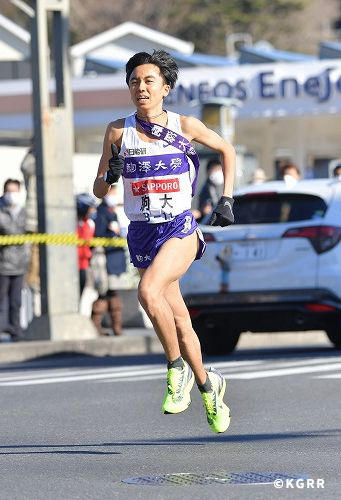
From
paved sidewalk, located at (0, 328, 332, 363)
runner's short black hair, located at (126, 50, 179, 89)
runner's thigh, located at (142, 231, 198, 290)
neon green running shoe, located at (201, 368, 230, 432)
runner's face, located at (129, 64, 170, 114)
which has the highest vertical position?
runner's short black hair, located at (126, 50, 179, 89)

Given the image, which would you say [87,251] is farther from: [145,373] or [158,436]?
[158,436]

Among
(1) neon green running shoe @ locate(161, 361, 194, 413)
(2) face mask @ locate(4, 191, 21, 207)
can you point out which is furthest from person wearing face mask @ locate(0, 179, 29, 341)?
(1) neon green running shoe @ locate(161, 361, 194, 413)

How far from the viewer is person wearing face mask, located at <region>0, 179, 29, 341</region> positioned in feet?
57.4

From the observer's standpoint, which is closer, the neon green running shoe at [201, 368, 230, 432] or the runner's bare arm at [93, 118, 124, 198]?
the neon green running shoe at [201, 368, 230, 432]

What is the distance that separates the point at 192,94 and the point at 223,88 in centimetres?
70

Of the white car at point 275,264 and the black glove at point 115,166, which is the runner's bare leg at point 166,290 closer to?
the black glove at point 115,166

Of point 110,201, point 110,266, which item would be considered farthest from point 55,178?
point 110,266

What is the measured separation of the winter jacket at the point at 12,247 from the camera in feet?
57.4

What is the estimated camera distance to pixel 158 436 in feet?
27.8

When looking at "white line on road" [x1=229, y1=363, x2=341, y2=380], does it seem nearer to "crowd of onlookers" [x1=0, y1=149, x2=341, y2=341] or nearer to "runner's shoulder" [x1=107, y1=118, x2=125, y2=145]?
"crowd of onlookers" [x1=0, y1=149, x2=341, y2=341]

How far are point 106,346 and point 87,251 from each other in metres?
2.32

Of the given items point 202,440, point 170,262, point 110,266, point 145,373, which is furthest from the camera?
point 110,266

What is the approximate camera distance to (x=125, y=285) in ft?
63.0

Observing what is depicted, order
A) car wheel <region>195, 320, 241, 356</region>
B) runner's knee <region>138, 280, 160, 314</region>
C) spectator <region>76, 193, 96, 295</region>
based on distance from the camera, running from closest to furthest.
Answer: runner's knee <region>138, 280, 160, 314</region>
car wheel <region>195, 320, 241, 356</region>
spectator <region>76, 193, 96, 295</region>
